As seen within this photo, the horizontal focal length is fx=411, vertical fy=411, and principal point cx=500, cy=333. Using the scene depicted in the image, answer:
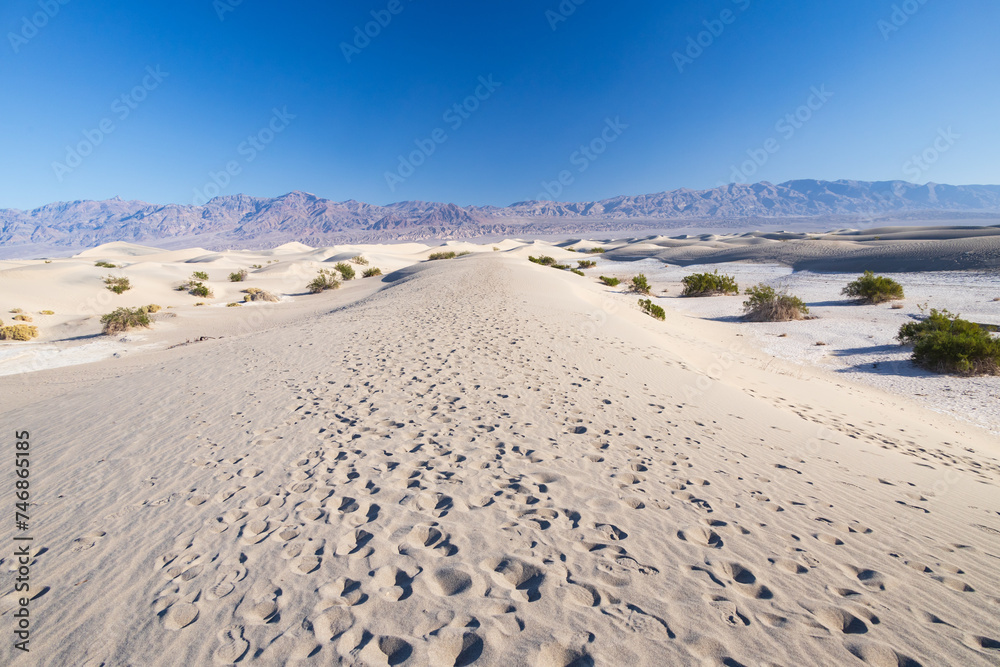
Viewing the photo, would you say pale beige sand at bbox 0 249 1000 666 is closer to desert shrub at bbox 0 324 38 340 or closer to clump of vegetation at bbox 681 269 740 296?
desert shrub at bbox 0 324 38 340

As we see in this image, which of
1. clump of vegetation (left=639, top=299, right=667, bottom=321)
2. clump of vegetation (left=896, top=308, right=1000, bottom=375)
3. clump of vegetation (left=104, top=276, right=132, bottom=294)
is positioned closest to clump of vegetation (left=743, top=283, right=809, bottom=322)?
clump of vegetation (left=639, top=299, right=667, bottom=321)

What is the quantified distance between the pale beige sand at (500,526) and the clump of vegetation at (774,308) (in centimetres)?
809

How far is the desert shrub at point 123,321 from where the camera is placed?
1323cm

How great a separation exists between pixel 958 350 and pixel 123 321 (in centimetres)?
2217

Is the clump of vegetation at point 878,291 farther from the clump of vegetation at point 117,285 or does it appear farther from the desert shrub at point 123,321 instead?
the clump of vegetation at point 117,285

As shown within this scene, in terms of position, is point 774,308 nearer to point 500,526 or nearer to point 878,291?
point 878,291

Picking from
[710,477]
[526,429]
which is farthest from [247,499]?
[710,477]

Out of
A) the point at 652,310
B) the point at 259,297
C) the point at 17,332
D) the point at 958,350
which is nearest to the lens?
the point at 958,350

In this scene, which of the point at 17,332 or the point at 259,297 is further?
the point at 259,297

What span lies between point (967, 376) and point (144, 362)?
59.4ft

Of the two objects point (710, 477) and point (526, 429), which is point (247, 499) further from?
point (710, 477)

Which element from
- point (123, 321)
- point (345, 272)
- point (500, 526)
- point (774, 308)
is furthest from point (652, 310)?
point (345, 272)

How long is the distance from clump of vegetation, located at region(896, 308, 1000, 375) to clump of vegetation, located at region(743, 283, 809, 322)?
16.3 feet

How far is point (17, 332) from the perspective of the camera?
1248cm
